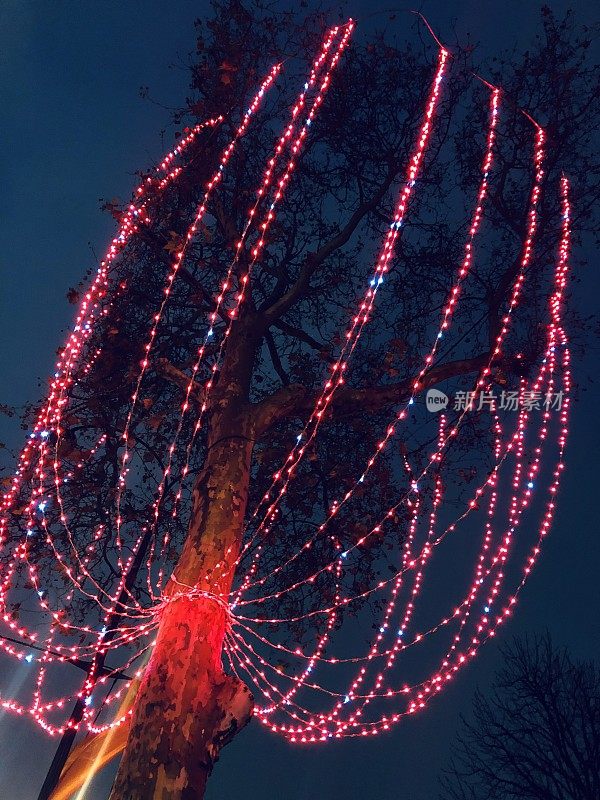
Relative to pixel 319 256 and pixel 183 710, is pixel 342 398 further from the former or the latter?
pixel 183 710

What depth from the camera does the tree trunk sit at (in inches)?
153

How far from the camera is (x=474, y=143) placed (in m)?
8.03

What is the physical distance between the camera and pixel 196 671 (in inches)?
169

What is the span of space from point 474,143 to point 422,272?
180cm

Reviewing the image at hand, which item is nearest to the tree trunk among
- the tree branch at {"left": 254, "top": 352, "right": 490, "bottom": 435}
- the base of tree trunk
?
the base of tree trunk

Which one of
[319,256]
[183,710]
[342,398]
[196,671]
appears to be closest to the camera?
[183,710]

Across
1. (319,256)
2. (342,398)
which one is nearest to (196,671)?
(342,398)

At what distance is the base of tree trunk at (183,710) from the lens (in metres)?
3.85

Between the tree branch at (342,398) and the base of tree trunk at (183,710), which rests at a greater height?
the tree branch at (342,398)

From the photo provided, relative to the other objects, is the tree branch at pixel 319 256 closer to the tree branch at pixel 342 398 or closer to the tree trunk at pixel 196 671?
the tree branch at pixel 342 398

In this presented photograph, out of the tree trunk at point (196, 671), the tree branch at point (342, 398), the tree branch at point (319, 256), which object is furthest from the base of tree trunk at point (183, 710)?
the tree branch at point (319, 256)

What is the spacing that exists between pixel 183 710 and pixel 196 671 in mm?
269

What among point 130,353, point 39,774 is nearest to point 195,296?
point 130,353

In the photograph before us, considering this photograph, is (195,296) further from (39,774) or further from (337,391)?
(39,774)
